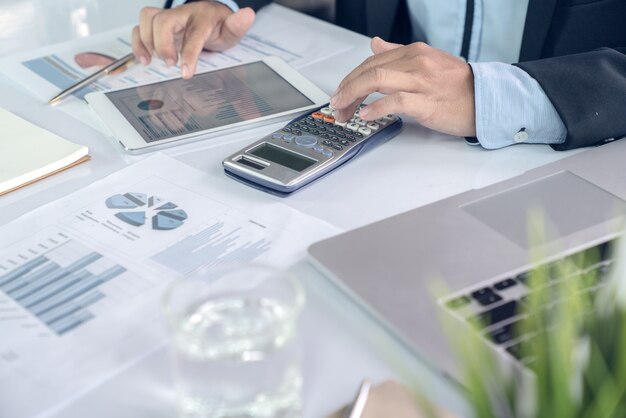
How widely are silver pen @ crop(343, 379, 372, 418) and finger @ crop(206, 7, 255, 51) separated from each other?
71 centimetres

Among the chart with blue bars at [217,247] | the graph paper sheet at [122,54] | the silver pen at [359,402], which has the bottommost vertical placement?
the chart with blue bars at [217,247]

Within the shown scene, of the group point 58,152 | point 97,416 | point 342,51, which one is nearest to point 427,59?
point 342,51

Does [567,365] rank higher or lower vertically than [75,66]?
higher

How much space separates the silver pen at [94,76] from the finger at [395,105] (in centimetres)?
38

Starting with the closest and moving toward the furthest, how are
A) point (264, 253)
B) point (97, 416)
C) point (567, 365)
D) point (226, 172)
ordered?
point (567, 365) → point (97, 416) → point (264, 253) → point (226, 172)

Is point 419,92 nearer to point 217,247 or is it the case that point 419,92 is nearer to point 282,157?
point 282,157

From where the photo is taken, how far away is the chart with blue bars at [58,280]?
64 cm

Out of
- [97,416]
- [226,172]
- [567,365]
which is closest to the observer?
[567,365]

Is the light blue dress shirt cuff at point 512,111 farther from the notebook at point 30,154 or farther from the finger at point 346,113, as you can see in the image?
the notebook at point 30,154

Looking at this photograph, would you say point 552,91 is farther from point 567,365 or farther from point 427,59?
point 567,365

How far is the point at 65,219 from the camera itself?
30.1 inches

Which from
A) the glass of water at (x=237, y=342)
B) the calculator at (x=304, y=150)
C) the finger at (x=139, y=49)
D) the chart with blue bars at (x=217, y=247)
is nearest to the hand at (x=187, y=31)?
the finger at (x=139, y=49)

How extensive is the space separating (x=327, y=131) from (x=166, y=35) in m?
0.35

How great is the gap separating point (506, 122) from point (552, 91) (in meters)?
0.06
